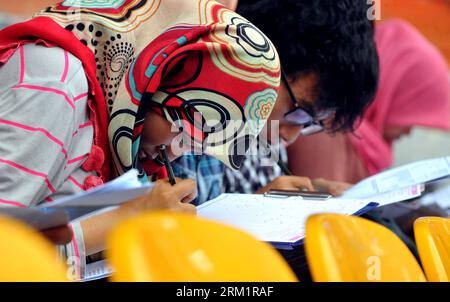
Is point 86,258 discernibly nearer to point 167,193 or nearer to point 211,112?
point 167,193

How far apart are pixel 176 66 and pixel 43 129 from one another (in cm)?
25

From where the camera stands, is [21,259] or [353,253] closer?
[21,259]

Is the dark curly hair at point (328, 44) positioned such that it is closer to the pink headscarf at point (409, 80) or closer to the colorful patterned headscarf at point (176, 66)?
the colorful patterned headscarf at point (176, 66)

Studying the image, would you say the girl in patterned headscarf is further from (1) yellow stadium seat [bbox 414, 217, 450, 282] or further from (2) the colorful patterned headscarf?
(1) yellow stadium seat [bbox 414, 217, 450, 282]

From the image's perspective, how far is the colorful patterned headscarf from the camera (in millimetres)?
1220

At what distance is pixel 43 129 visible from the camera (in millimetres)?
1100

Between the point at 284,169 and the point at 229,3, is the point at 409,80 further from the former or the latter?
the point at 229,3

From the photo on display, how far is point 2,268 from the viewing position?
55cm

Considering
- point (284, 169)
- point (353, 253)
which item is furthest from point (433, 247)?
point (284, 169)

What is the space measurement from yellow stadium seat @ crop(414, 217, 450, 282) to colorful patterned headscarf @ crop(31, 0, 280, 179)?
400 mm

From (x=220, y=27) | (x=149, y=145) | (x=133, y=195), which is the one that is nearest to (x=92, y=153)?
(x=149, y=145)

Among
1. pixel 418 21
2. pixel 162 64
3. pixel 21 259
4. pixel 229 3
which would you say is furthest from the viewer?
pixel 418 21

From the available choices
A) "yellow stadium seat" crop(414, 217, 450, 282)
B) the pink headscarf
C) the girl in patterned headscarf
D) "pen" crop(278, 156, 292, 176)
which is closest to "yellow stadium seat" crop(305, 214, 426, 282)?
"yellow stadium seat" crop(414, 217, 450, 282)

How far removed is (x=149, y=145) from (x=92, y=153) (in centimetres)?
12
